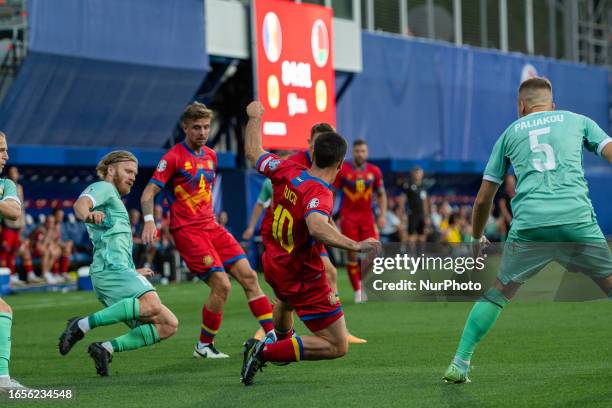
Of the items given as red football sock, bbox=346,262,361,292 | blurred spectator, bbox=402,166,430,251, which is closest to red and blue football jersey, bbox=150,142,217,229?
red football sock, bbox=346,262,361,292

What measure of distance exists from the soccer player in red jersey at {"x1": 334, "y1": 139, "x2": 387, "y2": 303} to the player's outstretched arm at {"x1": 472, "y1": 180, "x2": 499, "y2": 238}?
8124mm

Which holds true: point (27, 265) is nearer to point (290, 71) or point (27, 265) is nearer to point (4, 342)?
point (290, 71)

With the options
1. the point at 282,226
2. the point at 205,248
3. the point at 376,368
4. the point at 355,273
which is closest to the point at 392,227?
the point at 355,273

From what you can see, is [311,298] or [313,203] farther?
[311,298]

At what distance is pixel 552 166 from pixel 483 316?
1104mm

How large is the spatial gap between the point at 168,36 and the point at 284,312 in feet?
58.6

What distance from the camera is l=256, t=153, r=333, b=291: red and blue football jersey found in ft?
26.1

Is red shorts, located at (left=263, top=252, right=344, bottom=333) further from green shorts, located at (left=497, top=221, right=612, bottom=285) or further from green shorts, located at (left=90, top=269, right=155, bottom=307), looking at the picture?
green shorts, located at (left=90, top=269, right=155, bottom=307)

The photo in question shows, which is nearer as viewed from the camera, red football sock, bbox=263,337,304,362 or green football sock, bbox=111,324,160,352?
red football sock, bbox=263,337,304,362

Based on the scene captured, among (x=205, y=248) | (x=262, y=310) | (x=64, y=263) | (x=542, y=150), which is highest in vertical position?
(x=542, y=150)

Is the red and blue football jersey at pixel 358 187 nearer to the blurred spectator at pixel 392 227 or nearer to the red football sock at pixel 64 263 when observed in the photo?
the red football sock at pixel 64 263

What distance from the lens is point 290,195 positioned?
7969 mm

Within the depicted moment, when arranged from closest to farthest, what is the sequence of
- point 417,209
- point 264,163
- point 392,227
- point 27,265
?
point 264,163 → point 27,265 → point 417,209 → point 392,227

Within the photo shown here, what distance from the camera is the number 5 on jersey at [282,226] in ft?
26.3
